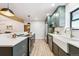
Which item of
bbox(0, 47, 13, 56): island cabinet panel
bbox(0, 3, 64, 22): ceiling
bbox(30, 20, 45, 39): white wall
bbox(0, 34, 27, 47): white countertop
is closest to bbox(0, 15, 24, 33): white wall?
bbox(0, 3, 64, 22): ceiling

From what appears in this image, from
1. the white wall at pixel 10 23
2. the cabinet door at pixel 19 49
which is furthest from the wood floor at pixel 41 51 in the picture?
the white wall at pixel 10 23

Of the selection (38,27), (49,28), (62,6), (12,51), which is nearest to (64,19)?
(62,6)

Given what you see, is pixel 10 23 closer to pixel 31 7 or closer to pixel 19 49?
pixel 31 7

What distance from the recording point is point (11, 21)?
36.0 ft

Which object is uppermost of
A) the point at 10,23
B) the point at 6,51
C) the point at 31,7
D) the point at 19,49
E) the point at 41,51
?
the point at 31,7

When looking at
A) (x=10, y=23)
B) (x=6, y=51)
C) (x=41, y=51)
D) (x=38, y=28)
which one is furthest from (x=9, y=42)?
(x=38, y=28)

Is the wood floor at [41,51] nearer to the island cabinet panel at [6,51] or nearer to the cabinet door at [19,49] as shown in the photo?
the cabinet door at [19,49]

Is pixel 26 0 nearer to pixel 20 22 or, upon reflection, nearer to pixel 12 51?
pixel 12 51

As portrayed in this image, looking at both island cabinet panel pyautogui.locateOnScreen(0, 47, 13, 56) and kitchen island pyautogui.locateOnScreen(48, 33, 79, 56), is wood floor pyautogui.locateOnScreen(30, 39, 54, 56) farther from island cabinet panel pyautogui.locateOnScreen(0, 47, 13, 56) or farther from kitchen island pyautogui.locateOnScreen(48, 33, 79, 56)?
island cabinet panel pyautogui.locateOnScreen(0, 47, 13, 56)

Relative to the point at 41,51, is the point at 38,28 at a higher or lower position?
higher

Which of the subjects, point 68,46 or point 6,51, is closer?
point 6,51

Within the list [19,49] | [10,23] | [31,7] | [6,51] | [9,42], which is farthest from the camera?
[10,23]

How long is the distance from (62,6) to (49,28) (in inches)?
148

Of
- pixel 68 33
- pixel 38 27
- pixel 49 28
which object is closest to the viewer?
pixel 68 33
